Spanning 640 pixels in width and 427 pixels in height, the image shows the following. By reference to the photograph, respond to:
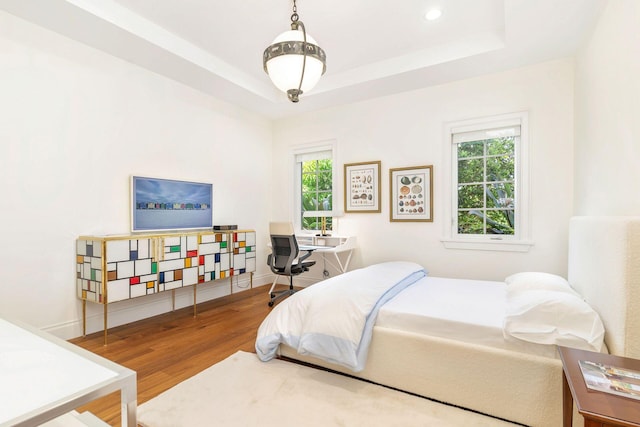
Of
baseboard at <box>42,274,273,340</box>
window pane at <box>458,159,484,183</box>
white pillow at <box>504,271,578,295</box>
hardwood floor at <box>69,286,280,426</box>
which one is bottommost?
hardwood floor at <box>69,286,280,426</box>

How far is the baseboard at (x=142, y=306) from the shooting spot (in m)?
2.85

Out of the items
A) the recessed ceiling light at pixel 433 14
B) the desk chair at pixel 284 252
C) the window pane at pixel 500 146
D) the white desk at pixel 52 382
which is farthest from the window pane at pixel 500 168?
the white desk at pixel 52 382

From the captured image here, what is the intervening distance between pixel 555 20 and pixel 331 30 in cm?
181

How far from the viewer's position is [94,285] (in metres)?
2.72

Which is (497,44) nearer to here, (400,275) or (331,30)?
(331,30)

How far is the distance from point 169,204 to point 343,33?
2.53m

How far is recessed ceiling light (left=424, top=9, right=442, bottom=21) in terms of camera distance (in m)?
2.70

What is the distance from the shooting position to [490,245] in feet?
11.3

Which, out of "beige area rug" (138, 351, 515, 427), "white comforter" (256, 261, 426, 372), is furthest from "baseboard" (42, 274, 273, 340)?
"white comforter" (256, 261, 426, 372)

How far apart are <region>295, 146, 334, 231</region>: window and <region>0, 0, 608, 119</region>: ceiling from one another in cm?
115

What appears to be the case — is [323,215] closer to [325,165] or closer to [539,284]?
[325,165]

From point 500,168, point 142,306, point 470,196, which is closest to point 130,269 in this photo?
point 142,306

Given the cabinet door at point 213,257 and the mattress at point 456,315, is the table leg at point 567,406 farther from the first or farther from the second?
the cabinet door at point 213,257

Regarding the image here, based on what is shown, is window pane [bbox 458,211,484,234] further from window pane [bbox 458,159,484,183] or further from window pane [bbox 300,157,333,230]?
window pane [bbox 300,157,333,230]
